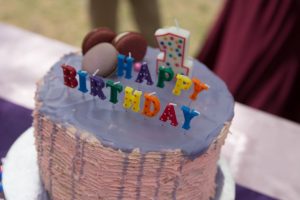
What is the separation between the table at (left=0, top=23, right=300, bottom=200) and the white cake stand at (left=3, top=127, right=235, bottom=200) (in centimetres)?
13

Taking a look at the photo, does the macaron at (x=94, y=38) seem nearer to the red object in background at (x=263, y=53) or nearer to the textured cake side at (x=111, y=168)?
the textured cake side at (x=111, y=168)

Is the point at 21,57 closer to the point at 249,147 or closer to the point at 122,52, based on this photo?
the point at 122,52

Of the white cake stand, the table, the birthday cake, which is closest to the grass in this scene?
the table

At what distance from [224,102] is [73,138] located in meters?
0.32

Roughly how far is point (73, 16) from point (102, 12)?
797mm

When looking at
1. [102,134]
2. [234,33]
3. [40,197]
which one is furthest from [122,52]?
[234,33]

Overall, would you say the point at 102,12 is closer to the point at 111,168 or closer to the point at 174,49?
the point at 174,49

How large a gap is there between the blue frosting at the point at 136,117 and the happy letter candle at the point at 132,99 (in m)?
0.03

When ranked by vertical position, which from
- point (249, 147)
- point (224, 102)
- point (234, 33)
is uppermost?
point (224, 102)

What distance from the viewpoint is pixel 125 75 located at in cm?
105

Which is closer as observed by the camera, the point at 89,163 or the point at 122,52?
the point at 89,163

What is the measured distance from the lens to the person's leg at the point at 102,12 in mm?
2131

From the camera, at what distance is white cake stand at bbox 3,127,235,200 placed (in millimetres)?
1059

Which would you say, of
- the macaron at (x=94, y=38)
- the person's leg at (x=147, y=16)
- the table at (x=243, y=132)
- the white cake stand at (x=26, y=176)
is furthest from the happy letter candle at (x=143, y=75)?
the person's leg at (x=147, y=16)
